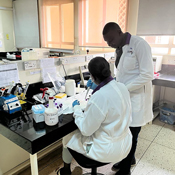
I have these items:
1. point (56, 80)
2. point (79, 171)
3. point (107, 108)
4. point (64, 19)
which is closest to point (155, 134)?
point (79, 171)

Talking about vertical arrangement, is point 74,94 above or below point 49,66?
below

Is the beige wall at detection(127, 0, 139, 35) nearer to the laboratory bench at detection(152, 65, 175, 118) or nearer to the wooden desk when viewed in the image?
the laboratory bench at detection(152, 65, 175, 118)

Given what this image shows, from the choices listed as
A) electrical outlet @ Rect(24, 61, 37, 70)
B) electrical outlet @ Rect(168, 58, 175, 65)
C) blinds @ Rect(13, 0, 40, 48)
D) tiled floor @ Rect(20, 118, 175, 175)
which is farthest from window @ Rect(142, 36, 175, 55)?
blinds @ Rect(13, 0, 40, 48)

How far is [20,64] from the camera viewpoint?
1647 mm

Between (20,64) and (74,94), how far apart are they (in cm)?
60

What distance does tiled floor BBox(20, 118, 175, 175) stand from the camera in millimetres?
1797

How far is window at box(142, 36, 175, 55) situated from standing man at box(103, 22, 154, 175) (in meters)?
1.74

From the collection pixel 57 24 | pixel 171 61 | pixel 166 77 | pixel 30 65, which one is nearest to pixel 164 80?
pixel 166 77

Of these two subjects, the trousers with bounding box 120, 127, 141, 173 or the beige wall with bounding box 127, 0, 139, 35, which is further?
the beige wall with bounding box 127, 0, 139, 35

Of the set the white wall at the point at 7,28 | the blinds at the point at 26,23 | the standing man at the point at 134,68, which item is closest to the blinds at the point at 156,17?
the standing man at the point at 134,68

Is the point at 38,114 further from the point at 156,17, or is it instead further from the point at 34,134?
the point at 156,17

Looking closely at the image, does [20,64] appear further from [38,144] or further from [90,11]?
[90,11]

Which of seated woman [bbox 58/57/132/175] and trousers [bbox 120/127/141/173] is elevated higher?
seated woman [bbox 58/57/132/175]

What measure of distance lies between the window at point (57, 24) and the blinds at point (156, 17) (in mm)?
Answer: 1727
